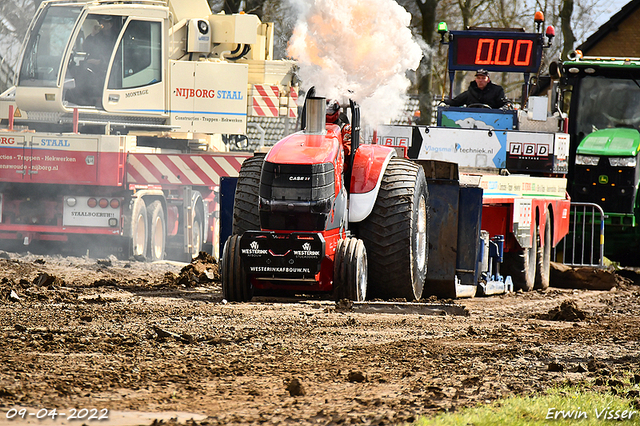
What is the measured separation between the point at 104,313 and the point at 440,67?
1120 inches

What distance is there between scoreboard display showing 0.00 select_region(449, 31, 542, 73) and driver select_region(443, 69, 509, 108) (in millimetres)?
289

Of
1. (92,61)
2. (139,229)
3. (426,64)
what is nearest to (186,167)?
(139,229)

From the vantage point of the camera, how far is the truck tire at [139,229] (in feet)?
42.7

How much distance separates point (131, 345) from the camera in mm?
5602

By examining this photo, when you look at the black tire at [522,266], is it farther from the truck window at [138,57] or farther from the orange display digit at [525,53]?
the truck window at [138,57]

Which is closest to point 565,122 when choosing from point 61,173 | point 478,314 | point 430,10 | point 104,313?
point 478,314

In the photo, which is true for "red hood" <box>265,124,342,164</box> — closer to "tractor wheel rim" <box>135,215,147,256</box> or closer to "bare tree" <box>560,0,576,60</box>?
"tractor wheel rim" <box>135,215,147,256</box>

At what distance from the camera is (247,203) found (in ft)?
27.1

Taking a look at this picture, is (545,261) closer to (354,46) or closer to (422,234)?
(422,234)

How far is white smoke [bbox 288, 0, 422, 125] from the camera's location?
9.07 metres

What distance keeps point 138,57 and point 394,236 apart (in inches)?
318

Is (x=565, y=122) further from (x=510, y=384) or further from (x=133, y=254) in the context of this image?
(x=510, y=384)

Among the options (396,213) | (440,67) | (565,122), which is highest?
(440,67)

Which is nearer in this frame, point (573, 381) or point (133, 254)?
point (573, 381)
